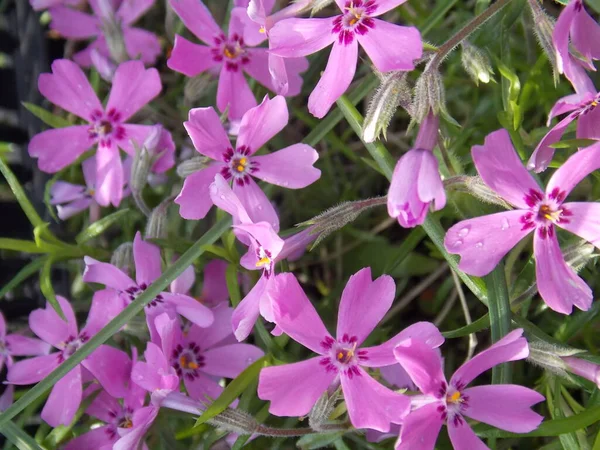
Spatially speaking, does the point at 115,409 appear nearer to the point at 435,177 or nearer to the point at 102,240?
the point at 102,240

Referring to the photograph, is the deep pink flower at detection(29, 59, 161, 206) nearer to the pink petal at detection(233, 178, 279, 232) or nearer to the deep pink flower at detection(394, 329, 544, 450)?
the pink petal at detection(233, 178, 279, 232)

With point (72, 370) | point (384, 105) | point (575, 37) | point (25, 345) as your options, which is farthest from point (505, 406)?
point (25, 345)

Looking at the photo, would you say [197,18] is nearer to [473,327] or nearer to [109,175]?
[109,175]

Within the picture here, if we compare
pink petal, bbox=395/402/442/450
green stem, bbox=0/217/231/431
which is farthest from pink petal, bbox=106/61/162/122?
pink petal, bbox=395/402/442/450

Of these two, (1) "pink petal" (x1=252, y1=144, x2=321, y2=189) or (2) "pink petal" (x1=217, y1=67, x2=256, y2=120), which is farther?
(2) "pink petal" (x1=217, y1=67, x2=256, y2=120)

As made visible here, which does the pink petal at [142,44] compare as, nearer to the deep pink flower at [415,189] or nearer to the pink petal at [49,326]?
the pink petal at [49,326]

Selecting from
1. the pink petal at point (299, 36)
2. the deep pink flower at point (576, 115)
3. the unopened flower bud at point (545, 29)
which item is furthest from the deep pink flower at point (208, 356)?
the unopened flower bud at point (545, 29)
